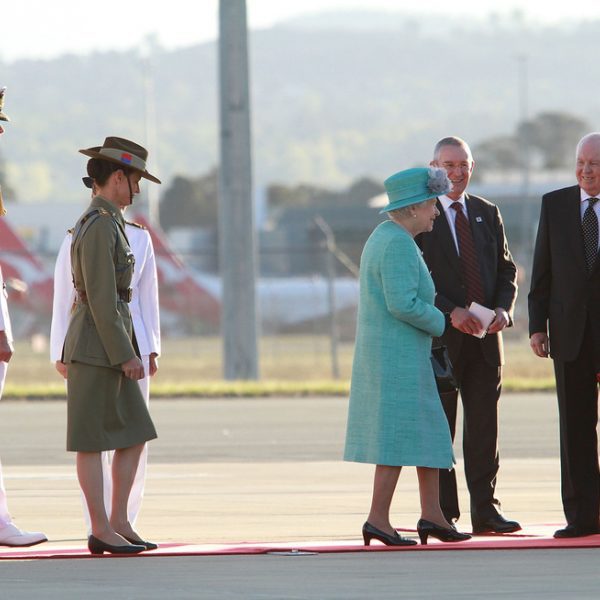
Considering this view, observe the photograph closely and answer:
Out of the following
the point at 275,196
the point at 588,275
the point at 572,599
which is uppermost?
the point at 275,196

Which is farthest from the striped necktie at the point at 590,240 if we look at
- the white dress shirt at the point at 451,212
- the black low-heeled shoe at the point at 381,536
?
the black low-heeled shoe at the point at 381,536

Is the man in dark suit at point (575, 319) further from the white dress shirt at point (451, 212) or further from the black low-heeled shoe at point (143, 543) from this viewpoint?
the black low-heeled shoe at point (143, 543)

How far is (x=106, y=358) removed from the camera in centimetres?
942

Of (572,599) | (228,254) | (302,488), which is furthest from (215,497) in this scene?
(228,254)

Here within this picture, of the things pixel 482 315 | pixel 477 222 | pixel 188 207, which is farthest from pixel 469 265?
Result: pixel 188 207

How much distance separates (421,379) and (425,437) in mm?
316

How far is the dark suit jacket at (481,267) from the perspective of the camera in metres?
10.7

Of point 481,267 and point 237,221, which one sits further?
point 237,221

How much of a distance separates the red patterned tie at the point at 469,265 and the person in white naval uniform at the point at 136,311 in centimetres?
189

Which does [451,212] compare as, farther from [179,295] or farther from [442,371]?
[179,295]

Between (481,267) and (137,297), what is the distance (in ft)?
6.99

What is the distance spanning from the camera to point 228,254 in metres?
24.9

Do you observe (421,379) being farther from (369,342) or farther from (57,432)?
(57,432)

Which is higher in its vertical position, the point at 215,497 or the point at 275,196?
the point at 275,196
